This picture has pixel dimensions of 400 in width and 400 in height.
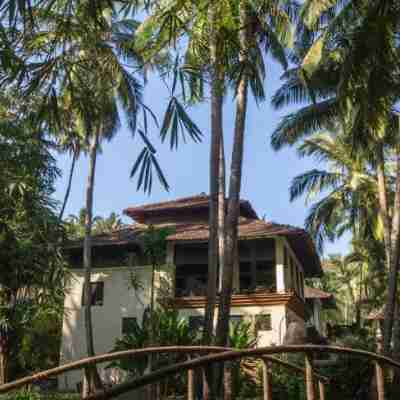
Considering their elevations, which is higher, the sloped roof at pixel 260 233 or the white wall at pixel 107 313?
the sloped roof at pixel 260 233

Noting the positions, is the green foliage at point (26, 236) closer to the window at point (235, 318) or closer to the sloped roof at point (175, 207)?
the sloped roof at point (175, 207)

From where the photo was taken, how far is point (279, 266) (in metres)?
21.2

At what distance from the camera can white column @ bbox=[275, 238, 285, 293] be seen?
20752 millimetres

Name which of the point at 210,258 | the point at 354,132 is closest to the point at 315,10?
the point at 354,132

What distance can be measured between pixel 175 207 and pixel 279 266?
579cm

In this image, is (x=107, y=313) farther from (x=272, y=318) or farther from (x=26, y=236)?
(x=272, y=318)

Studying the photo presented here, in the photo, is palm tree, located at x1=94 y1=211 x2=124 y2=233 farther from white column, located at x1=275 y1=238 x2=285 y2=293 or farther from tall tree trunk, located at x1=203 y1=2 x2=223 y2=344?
tall tree trunk, located at x1=203 y1=2 x2=223 y2=344

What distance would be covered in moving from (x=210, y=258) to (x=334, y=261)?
1410 inches

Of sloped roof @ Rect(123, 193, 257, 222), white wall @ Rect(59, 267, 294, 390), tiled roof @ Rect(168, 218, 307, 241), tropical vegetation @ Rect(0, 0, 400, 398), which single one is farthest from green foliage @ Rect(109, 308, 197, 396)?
sloped roof @ Rect(123, 193, 257, 222)

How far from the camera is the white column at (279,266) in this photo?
20.8 meters

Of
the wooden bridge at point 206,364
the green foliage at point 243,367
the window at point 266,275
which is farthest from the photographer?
the window at point 266,275

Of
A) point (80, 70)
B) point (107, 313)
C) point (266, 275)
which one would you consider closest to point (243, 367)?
point (266, 275)

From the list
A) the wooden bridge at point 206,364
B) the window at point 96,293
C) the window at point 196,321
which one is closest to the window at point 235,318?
the window at point 196,321

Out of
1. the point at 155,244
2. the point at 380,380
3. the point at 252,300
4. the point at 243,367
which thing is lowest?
the point at 243,367
